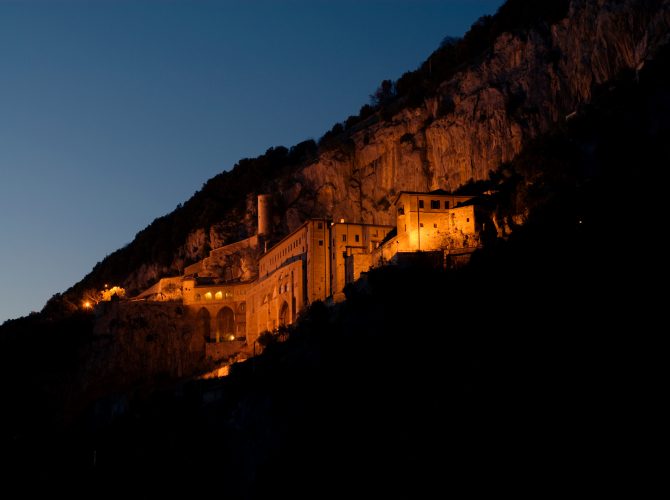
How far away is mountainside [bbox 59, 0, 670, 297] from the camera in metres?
62.0

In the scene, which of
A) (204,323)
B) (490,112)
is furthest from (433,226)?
(204,323)

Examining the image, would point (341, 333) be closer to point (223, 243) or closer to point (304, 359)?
point (304, 359)

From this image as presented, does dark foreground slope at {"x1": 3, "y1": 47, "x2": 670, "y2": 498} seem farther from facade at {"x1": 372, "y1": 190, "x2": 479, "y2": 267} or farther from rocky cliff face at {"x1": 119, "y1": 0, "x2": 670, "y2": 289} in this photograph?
rocky cliff face at {"x1": 119, "y1": 0, "x2": 670, "y2": 289}

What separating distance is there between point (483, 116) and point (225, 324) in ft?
90.0

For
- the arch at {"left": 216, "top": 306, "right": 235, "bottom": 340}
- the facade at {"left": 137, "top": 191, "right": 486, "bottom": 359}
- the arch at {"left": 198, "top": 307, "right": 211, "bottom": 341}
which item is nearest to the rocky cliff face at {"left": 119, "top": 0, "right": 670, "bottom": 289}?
the facade at {"left": 137, "top": 191, "right": 486, "bottom": 359}

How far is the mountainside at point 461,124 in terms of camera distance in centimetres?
6200

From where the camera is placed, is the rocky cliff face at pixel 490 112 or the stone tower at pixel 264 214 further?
the stone tower at pixel 264 214

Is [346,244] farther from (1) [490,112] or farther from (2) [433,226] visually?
(1) [490,112]

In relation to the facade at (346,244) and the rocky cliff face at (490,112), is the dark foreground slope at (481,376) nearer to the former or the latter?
the rocky cliff face at (490,112)

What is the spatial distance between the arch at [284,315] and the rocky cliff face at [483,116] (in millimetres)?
12597

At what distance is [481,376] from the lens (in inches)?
1705

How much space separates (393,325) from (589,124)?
64.0 feet

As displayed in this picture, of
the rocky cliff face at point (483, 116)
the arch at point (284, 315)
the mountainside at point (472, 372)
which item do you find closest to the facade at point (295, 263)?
the arch at point (284, 315)

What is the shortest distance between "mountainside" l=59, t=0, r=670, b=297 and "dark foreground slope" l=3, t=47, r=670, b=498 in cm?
378
